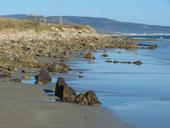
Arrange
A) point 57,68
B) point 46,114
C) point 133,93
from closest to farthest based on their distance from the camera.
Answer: point 46,114 < point 133,93 < point 57,68

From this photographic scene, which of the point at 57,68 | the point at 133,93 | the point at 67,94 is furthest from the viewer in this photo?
the point at 57,68

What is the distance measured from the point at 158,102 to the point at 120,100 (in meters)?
1.21

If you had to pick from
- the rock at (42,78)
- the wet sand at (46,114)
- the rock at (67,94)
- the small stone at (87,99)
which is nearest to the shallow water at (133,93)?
the rock at (42,78)

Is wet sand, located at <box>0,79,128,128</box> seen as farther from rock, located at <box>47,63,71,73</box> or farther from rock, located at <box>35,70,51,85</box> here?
rock, located at <box>47,63,71,73</box>

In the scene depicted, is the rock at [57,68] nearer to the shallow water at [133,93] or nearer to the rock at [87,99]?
the shallow water at [133,93]

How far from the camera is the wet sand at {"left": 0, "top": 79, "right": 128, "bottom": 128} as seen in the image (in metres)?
12.3

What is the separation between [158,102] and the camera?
16.5 meters

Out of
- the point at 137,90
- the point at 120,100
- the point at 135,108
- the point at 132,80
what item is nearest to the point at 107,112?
the point at 135,108

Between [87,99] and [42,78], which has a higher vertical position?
[87,99]

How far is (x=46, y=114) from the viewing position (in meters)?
13.4

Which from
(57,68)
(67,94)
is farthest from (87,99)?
(57,68)

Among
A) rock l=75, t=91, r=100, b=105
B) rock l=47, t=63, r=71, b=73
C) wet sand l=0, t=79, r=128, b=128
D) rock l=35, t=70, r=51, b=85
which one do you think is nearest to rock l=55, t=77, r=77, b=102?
rock l=75, t=91, r=100, b=105

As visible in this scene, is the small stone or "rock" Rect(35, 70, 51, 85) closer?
the small stone

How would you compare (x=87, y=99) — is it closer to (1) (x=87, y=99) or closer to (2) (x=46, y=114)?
(1) (x=87, y=99)
